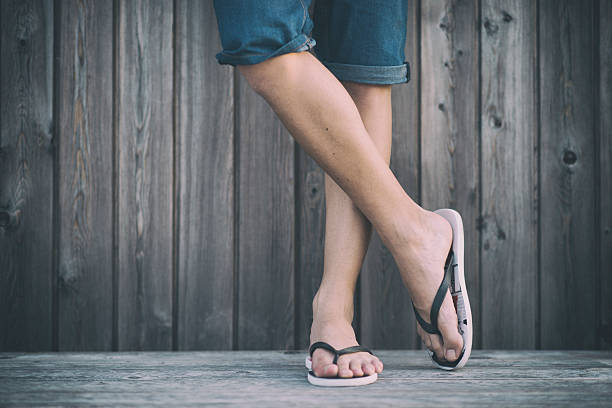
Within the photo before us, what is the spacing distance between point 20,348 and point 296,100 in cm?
97

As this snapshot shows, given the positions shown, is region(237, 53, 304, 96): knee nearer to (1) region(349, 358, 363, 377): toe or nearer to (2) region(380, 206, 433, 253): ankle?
(2) region(380, 206, 433, 253): ankle

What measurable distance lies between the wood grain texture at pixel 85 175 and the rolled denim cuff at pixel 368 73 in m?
0.63

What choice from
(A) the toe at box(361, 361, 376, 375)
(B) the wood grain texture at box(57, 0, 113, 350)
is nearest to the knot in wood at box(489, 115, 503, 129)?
(A) the toe at box(361, 361, 376, 375)

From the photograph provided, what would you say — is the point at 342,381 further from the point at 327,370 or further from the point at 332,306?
the point at 332,306

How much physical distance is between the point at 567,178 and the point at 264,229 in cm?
78

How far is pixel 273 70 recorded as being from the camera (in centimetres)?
72

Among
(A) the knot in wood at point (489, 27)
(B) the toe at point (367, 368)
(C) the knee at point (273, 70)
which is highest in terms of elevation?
(A) the knot in wood at point (489, 27)

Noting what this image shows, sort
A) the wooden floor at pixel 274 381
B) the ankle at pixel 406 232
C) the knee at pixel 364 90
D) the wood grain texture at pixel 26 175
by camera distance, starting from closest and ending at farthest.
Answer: the wooden floor at pixel 274 381 < the ankle at pixel 406 232 < the knee at pixel 364 90 < the wood grain texture at pixel 26 175

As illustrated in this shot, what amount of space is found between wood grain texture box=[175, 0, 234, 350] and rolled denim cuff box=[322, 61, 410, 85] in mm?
393

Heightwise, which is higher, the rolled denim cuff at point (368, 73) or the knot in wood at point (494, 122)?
the rolled denim cuff at point (368, 73)

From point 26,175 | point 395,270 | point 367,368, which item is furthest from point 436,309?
point 26,175

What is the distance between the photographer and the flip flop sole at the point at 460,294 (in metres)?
0.83

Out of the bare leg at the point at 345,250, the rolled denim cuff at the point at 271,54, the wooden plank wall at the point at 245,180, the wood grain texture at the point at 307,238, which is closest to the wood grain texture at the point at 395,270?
the wooden plank wall at the point at 245,180

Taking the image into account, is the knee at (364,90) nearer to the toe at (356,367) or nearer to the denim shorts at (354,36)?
the denim shorts at (354,36)
